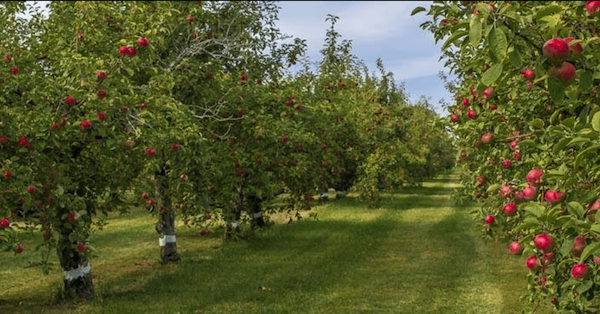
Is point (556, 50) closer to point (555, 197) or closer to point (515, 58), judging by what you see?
point (515, 58)

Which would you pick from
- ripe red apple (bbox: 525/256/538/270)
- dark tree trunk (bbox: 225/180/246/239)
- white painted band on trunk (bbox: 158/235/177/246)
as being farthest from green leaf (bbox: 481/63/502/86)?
dark tree trunk (bbox: 225/180/246/239)

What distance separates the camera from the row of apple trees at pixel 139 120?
7.95 metres

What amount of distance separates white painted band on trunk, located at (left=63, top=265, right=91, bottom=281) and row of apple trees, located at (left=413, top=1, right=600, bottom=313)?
7771 mm

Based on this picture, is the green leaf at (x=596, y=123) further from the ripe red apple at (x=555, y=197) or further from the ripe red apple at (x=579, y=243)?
the ripe red apple at (x=555, y=197)

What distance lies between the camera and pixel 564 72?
9.48 ft

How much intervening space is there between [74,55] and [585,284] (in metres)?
7.35

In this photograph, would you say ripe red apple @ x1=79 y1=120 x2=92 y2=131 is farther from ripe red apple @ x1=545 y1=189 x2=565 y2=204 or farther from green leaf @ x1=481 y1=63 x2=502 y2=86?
green leaf @ x1=481 y1=63 x2=502 y2=86

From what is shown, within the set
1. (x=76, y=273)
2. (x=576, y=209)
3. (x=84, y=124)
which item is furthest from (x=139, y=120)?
(x=576, y=209)

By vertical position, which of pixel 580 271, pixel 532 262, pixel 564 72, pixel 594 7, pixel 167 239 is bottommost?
pixel 167 239

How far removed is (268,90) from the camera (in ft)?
50.1

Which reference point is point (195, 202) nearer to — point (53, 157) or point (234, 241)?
point (53, 157)

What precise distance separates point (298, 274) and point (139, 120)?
6383 millimetres

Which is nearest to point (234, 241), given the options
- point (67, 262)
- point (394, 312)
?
point (67, 262)

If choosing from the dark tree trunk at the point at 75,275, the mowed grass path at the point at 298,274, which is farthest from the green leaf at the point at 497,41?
the dark tree trunk at the point at 75,275
